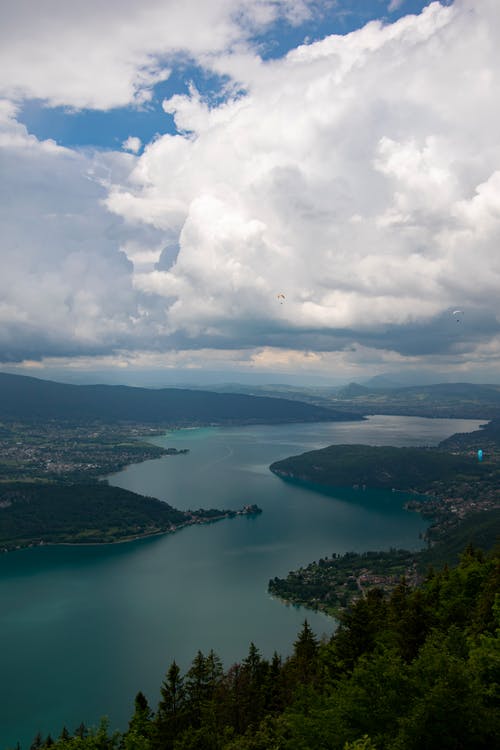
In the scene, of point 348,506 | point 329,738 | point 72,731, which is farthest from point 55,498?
point 329,738

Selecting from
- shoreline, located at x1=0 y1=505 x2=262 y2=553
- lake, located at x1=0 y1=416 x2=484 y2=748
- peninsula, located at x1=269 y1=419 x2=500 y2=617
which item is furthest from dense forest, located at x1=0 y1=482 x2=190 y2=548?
peninsula, located at x1=269 y1=419 x2=500 y2=617

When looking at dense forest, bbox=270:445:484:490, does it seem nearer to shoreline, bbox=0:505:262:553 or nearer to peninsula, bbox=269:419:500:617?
peninsula, bbox=269:419:500:617

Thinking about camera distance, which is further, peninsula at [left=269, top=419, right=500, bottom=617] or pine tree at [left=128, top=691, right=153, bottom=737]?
peninsula at [left=269, top=419, right=500, bottom=617]

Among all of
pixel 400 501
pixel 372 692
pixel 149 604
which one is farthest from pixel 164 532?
pixel 372 692

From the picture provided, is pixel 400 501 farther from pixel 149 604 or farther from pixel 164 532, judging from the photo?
pixel 149 604

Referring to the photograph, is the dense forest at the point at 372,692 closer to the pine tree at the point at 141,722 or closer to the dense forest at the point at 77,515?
the pine tree at the point at 141,722

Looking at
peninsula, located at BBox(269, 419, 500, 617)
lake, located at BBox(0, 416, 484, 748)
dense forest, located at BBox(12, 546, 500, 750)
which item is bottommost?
lake, located at BBox(0, 416, 484, 748)

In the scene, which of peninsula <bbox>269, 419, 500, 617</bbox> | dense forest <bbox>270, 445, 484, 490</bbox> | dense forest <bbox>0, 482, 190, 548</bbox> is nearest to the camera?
peninsula <bbox>269, 419, 500, 617</bbox>
